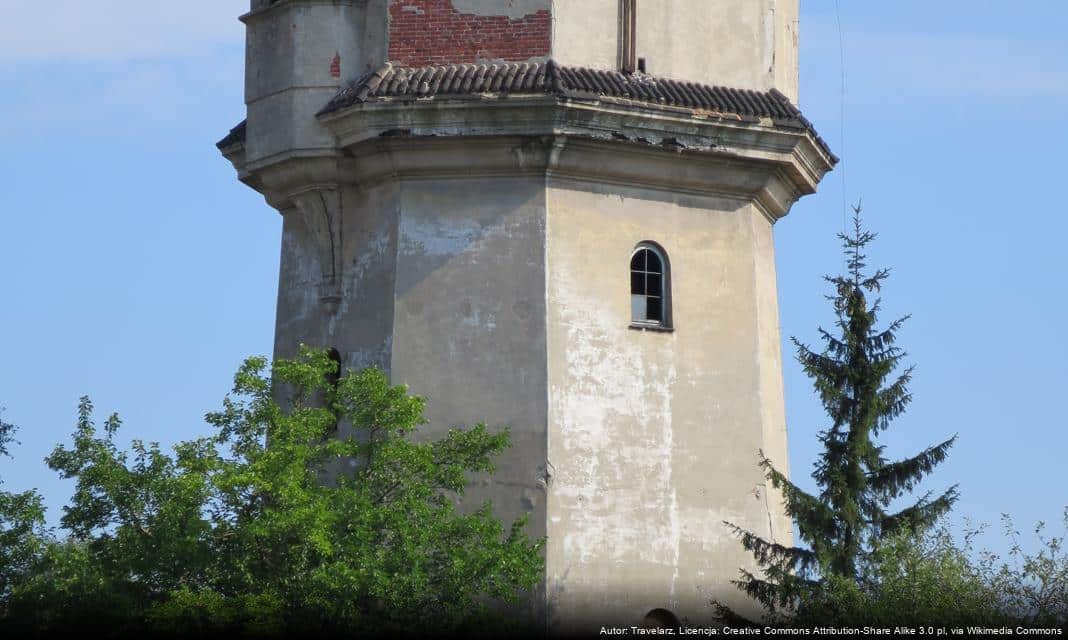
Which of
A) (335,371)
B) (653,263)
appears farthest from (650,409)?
(335,371)

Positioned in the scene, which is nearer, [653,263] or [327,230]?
[653,263]

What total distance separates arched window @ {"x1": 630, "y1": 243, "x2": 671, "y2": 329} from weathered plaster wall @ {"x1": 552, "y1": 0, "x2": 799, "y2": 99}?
2285 mm

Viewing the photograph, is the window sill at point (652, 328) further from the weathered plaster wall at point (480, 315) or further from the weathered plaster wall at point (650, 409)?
the weathered plaster wall at point (480, 315)

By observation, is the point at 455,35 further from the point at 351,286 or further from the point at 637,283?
the point at 637,283

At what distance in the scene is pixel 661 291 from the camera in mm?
27281

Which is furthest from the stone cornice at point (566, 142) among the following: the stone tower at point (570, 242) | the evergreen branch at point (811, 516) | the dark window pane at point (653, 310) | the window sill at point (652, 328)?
the evergreen branch at point (811, 516)

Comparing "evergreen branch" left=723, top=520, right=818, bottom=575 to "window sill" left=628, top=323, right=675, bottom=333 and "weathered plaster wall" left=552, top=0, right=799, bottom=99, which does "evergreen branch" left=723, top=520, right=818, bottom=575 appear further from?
"weathered plaster wall" left=552, top=0, right=799, bottom=99

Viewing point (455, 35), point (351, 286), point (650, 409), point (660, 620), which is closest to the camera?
point (660, 620)

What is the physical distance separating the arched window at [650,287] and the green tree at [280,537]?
3312 millimetres

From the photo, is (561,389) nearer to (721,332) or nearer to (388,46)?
(721,332)

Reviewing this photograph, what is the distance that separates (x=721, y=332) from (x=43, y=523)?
8.69m

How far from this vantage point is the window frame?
27.0 meters

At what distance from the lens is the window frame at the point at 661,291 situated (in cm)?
2705

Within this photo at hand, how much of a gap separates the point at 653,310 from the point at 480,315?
89.0 inches
